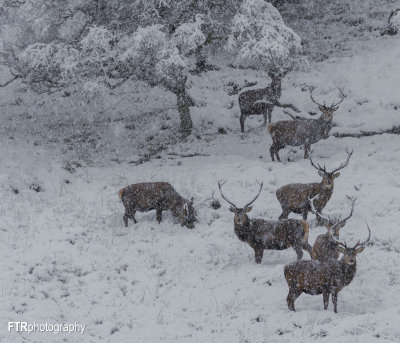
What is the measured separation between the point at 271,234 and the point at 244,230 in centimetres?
61

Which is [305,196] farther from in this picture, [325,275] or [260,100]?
[260,100]

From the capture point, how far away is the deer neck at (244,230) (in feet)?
36.0

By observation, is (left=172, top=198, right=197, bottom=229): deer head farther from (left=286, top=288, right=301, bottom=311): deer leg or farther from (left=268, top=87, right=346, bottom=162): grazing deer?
(left=286, top=288, right=301, bottom=311): deer leg

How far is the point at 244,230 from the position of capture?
1100 cm

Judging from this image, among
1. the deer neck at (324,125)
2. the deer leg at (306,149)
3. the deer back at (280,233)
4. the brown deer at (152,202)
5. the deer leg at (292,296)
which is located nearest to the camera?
the deer leg at (292,296)

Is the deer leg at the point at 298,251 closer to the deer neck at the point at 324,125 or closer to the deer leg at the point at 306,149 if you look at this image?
the deer leg at the point at 306,149

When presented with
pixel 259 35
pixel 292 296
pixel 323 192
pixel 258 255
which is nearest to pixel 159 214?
pixel 258 255

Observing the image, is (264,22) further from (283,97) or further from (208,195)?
(208,195)

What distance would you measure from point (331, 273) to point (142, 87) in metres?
15.2

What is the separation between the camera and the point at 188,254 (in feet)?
37.7

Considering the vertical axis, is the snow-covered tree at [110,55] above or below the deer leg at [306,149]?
above

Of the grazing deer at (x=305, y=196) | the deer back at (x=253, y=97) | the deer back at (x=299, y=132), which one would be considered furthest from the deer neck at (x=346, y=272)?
the deer back at (x=253, y=97)

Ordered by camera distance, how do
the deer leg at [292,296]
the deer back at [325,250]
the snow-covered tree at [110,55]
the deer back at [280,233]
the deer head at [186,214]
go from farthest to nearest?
the snow-covered tree at [110,55] < the deer head at [186,214] < the deer back at [280,233] < the deer back at [325,250] < the deer leg at [292,296]

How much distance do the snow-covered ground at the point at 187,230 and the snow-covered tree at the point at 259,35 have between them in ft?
9.50
